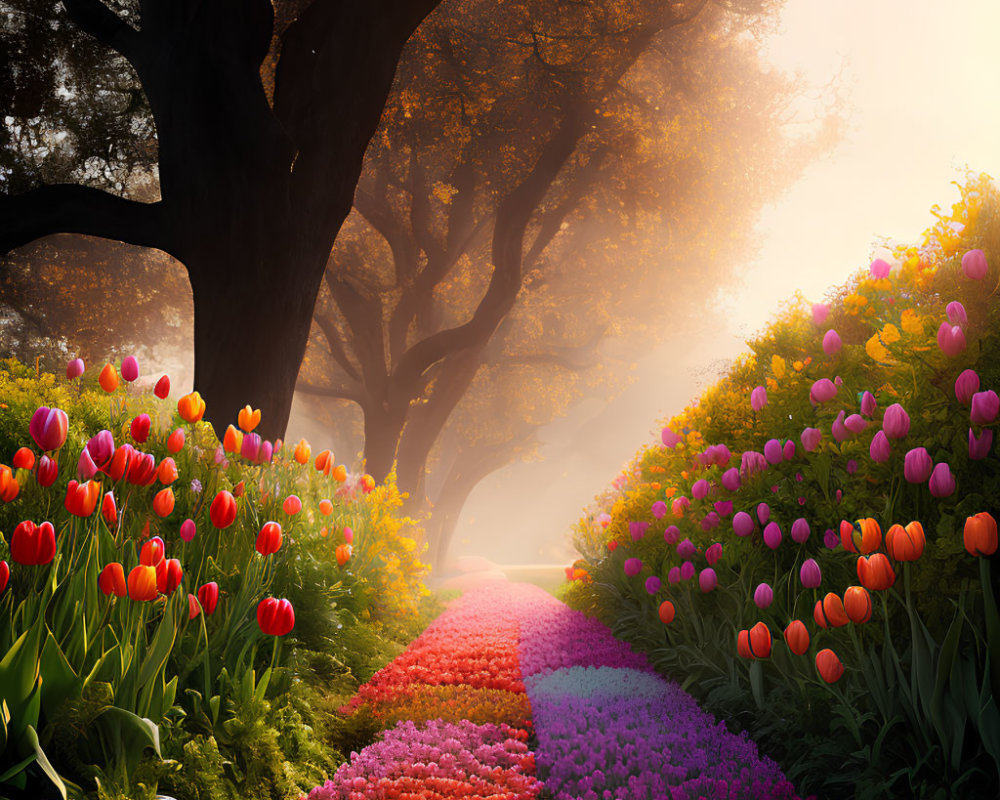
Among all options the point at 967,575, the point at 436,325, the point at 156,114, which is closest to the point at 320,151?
the point at 156,114

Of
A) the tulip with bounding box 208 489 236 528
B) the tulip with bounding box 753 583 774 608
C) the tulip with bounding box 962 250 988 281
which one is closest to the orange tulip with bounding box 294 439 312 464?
the tulip with bounding box 208 489 236 528

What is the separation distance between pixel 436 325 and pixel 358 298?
3415 mm

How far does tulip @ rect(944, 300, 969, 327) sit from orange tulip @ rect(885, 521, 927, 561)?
1122 mm

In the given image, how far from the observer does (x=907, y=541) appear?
280 centimetres

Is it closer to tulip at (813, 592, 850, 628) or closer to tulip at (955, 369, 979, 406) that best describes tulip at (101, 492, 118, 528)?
tulip at (813, 592, 850, 628)

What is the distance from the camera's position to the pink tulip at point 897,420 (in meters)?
3.19

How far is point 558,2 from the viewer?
11.5 meters

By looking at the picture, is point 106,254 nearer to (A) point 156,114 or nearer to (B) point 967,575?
(A) point 156,114

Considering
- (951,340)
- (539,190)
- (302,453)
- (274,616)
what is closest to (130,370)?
(302,453)

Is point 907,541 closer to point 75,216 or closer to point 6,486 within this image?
point 6,486

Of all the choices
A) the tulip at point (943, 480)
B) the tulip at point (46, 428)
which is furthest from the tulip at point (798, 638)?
the tulip at point (46, 428)

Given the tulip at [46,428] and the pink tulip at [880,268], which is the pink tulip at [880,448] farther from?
the tulip at [46,428]

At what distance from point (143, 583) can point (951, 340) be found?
3.85 m

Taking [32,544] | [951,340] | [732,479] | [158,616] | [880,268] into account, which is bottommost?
[158,616]
